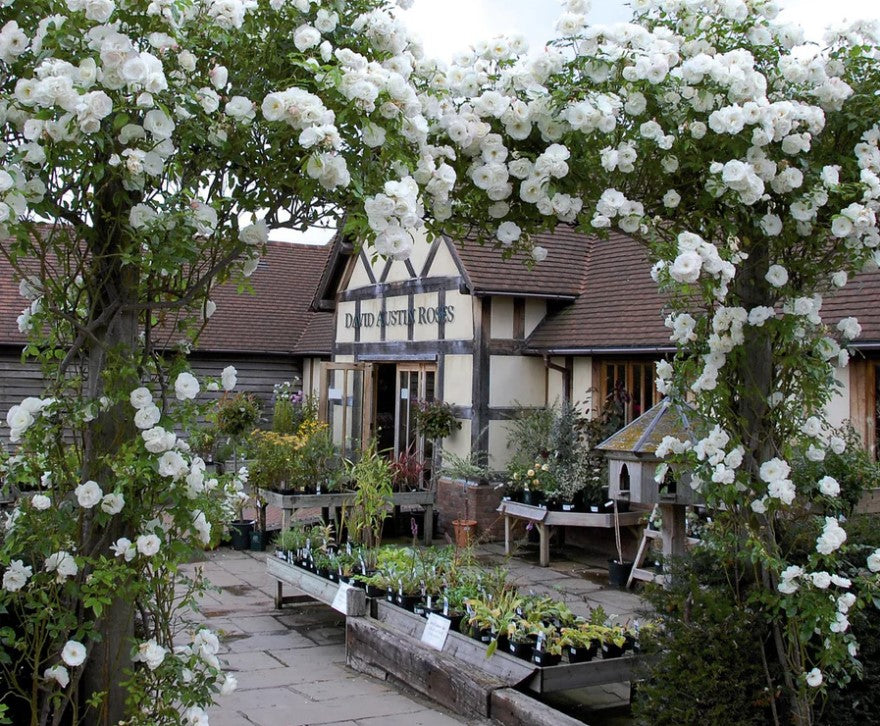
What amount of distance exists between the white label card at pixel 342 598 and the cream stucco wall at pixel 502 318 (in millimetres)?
6047

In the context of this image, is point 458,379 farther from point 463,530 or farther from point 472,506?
point 463,530

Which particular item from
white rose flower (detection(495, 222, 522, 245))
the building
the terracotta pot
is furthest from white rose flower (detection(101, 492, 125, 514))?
the building

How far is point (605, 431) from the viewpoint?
453 inches

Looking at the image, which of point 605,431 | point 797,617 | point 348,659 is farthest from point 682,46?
point 605,431

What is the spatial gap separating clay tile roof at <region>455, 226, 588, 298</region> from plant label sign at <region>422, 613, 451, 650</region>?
21.6 feet

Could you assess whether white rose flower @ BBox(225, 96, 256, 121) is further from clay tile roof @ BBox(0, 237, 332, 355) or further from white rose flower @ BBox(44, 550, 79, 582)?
clay tile roof @ BBox(0, 237, 332, 355)

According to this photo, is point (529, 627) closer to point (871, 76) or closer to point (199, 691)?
point (199, 691)

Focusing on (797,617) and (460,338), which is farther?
(460,338)

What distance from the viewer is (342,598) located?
7.17 metres

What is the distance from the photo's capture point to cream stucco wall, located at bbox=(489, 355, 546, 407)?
12734 mm

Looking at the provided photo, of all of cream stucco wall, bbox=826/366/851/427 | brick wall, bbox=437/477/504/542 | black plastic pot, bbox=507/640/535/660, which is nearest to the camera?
black plastic pot, bbox=507/640/535/660

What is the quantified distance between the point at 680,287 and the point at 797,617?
62.8 inches

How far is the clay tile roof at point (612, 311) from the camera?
11320mm

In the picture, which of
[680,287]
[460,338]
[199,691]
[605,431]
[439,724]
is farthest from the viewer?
[460,338]
